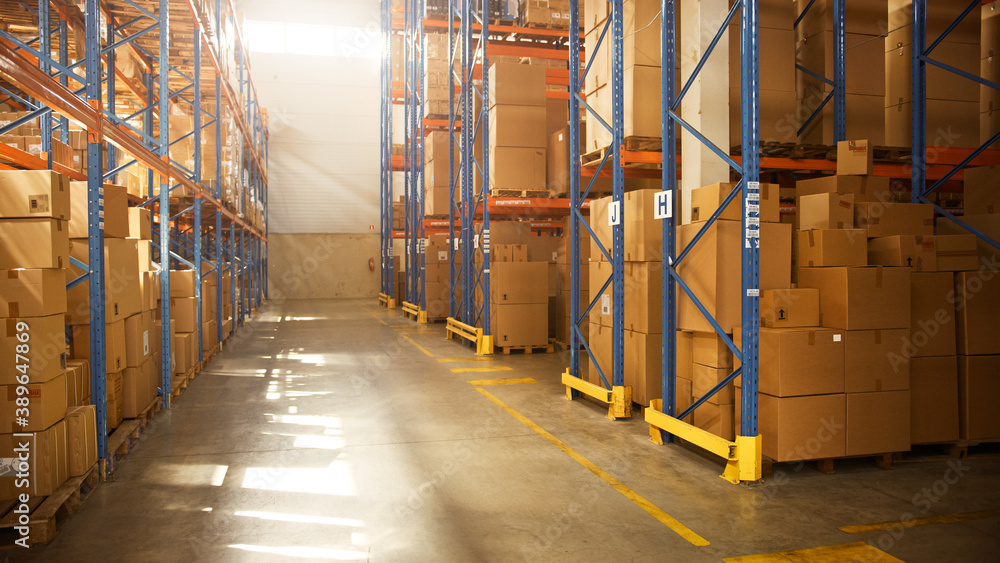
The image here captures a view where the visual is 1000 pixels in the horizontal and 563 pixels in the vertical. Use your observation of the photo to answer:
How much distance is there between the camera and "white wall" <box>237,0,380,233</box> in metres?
25.4

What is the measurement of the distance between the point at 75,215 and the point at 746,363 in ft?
16.7

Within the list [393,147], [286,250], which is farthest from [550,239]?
[286,250]

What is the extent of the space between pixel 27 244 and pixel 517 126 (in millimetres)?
7366

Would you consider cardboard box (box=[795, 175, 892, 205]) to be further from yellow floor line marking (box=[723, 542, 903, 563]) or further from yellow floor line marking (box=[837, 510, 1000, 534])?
yellow floor line marking (box=[723, 542, 903, 563])

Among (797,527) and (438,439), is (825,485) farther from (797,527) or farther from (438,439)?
(438,439)

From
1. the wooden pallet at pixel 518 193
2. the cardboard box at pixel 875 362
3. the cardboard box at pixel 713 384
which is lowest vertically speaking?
the cardboard box at pixel 713 384

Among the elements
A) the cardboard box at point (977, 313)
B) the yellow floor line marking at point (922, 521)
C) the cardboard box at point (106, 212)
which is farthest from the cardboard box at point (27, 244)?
the cardboard box at point (977, 313)

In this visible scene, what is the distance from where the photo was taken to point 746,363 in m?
4.39

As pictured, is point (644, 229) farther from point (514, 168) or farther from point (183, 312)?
point (183, 312)

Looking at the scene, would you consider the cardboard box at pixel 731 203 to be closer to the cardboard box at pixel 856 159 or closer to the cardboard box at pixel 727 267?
the cardboard box at pixel 727 267

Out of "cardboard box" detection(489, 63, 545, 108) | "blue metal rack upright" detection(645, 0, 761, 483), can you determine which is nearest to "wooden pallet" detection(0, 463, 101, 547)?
"blue metal rack upright" detection(645, 0, 761, 483)

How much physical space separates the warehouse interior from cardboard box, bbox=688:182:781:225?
0.02 m

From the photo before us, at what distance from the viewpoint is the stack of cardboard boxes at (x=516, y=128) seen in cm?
1008

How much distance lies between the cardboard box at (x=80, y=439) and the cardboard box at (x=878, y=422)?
5.07 meters
